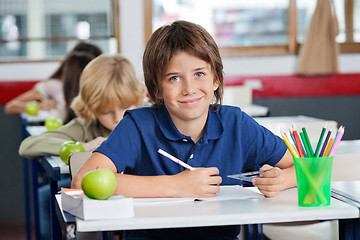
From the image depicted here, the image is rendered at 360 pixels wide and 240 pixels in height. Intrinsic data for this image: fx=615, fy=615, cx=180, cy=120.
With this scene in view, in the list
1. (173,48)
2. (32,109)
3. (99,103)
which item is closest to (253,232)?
(173,48)

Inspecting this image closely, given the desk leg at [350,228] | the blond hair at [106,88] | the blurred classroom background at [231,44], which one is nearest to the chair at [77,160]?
the blond hair at [106,88]

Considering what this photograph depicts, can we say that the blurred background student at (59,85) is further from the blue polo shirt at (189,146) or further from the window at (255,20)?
the blue polo shirt at (189,146)

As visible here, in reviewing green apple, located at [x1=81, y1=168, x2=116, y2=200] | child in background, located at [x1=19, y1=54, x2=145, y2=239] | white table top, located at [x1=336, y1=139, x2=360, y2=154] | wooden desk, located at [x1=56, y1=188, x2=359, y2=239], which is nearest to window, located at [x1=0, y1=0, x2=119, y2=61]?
child in background, located at [x1=19, y1=54, x2=145, y2=239]

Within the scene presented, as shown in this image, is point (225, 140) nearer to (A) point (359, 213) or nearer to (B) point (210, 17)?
(A) point (359, 213)

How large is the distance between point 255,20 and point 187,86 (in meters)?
3.51

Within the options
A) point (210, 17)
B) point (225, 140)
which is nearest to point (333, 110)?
point (210, 17)

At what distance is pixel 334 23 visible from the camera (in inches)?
197

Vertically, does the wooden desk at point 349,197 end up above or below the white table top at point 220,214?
below

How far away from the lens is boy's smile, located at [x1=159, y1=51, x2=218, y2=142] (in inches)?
71.2

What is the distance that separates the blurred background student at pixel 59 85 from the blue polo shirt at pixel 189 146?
7.40 ft

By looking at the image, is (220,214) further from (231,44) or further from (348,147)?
(231,44)

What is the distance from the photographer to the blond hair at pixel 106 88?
2.70 meters

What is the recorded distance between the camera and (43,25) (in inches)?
199

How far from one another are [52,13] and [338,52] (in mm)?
2376
